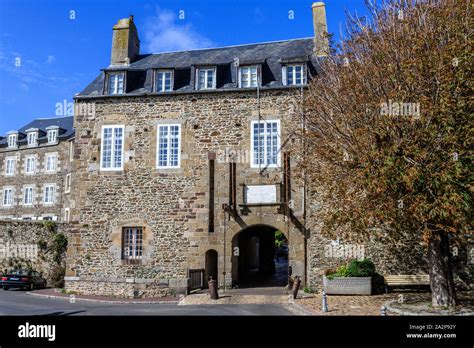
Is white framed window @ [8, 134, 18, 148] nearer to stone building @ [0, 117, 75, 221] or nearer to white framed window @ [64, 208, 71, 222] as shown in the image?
stone building @ [0, 117, 75, 221]

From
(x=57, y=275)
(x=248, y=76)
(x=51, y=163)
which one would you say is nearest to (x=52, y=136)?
(x=51, y=163)

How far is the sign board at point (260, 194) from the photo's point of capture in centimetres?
1825

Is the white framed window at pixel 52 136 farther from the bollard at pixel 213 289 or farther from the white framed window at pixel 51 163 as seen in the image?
the bollard at pixel 213 289

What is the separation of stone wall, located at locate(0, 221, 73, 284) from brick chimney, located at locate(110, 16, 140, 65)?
916cm

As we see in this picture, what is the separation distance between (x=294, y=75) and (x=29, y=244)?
55.1 ft

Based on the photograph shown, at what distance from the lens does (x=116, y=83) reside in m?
20.4

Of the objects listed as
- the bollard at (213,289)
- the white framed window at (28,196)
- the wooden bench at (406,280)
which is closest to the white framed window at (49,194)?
the white framed window at (28,196)

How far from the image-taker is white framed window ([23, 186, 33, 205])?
42.3 metres

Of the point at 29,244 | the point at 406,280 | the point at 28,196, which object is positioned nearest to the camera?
the point at 406,280

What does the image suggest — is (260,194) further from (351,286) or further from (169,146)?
(351,286)

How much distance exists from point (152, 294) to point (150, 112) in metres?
7.78

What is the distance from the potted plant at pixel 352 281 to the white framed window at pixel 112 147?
10251 mm

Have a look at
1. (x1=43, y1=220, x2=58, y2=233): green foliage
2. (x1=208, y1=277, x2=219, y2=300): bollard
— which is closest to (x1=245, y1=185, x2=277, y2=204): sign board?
(x1=208, y1=277, x2=219, y2=300): bollard
